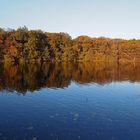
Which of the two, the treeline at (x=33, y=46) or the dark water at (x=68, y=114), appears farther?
the treeline at (x=33, y=46)

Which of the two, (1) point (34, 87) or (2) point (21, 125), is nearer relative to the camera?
(2) point (21, 125)

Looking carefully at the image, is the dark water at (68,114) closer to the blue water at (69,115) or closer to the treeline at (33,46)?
the blue water at (69,115)

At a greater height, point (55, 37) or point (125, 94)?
point (55, 37)

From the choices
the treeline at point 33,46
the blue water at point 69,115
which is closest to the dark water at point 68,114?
the blue water at point 69,115

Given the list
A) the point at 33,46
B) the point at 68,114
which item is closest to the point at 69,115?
the point at 68,114

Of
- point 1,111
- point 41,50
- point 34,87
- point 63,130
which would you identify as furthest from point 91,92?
point 41,50

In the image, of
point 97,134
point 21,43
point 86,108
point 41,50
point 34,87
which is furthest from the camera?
point 41,50

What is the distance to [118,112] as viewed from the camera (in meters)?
42.6

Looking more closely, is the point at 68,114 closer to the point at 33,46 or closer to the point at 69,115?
the point at 69,115

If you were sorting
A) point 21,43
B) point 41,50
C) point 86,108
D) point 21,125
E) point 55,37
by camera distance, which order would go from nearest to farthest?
point 21,125 → point 86,108 → point 21,43 → point 41,50 → point 55,37

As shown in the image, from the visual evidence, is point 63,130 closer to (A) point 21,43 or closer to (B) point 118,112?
(B) point 118,112

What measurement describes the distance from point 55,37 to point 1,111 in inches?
5947

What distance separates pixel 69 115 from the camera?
3997cm

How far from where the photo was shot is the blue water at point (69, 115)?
→ 3167 centimetres
